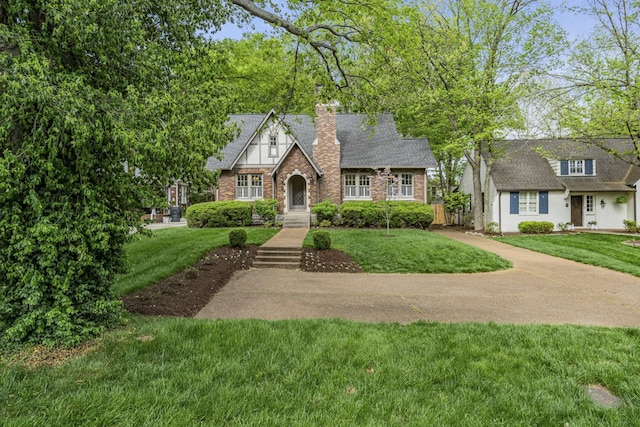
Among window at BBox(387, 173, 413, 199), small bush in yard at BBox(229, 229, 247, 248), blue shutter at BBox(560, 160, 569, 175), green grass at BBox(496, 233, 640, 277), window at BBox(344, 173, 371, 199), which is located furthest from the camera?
blue shutter at BBox(560, 160, 569, 175)

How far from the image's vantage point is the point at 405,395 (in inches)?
117

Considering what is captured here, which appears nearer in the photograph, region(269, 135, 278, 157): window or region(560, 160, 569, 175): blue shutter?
region(269, 135, 278, 157): window

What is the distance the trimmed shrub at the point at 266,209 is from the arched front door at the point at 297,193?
7.50 feet

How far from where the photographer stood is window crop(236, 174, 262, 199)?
20703mm

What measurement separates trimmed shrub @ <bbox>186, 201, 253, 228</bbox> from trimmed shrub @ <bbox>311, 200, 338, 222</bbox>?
3706mm

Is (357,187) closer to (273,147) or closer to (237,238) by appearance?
(273,147)

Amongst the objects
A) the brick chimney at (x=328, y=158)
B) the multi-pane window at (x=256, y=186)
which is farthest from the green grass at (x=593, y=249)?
the multi-pane window at (x=256, y=186)

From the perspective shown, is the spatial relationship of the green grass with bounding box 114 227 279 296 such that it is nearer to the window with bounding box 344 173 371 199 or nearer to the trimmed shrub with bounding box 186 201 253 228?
the trimmed shrub with bounding box 186 201 253 228

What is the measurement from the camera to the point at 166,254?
10523 millimetres

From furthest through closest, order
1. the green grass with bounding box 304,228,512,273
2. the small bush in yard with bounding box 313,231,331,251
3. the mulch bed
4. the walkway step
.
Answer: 1. the small bush in yard with bounding box 313,231,331,251
2. the walkway step
3. the green grass with bounding box 304,228,512,273
4. the mulch bed

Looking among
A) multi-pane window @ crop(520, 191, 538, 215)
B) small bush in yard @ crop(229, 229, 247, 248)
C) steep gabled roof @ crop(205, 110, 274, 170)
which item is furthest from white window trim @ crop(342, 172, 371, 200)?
small bush in yard @ crop(229, 229, 247, 248)

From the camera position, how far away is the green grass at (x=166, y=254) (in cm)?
752

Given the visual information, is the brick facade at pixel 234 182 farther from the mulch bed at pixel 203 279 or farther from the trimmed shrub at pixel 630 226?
the trimmed shrub at pixel 630 226

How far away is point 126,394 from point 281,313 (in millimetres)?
3145
